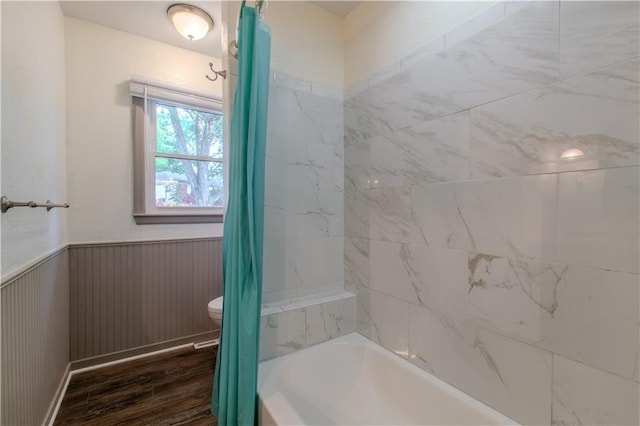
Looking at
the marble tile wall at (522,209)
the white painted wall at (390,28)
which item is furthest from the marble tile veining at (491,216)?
the white painted wall at (390,28)

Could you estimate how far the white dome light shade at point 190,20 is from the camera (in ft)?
6.12

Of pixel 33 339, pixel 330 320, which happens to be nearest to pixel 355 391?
pixel 330 320

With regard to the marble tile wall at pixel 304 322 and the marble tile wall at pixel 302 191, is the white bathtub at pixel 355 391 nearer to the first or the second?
the marble tile wall at pixel 304 322

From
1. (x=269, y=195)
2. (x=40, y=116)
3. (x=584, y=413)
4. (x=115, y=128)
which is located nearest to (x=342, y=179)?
(x=269, y=195)

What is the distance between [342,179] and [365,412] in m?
1.29

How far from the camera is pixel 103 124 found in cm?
209

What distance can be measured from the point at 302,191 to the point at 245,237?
52 cm

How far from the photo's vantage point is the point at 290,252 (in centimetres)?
156

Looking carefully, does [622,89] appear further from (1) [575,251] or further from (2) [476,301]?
(2) [476,301]

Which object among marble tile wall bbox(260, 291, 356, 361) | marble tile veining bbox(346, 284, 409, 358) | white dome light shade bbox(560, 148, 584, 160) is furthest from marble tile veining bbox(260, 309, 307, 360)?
white dome light shade bbox(560, 148, 584, 160)

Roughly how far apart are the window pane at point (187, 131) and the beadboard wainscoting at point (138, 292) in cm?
82

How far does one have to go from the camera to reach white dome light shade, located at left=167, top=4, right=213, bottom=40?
6.12ft

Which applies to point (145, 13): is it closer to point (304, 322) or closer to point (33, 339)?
point (33, 339)

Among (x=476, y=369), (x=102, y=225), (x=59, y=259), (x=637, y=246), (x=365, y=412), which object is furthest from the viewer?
(x=102, y=225)
